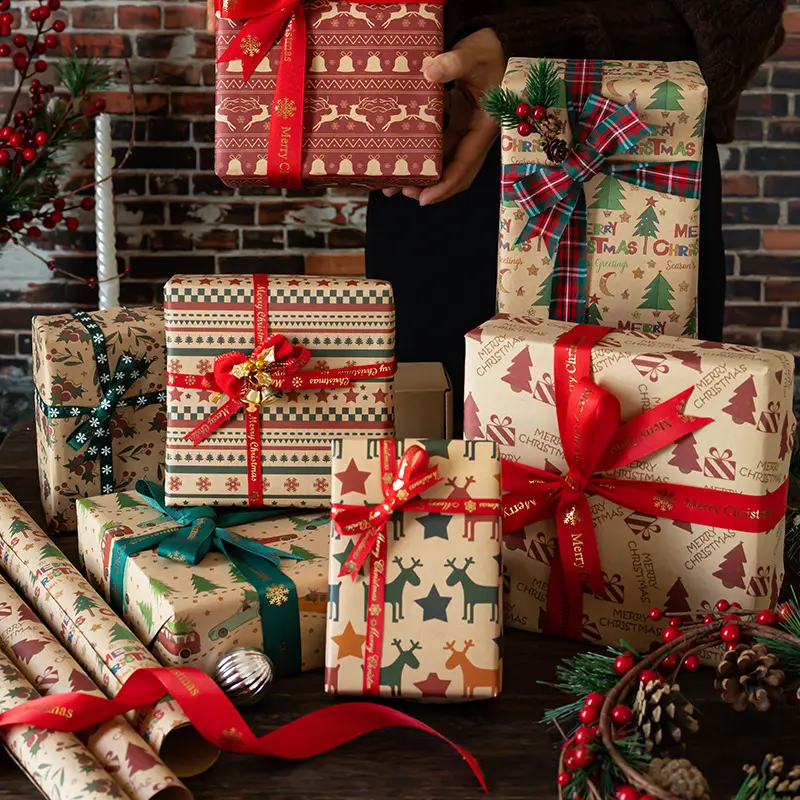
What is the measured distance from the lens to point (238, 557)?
3.41ft

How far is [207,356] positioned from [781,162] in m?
2.06

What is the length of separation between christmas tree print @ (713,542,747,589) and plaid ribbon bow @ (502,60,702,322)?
325 mm

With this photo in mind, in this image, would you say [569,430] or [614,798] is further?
[569,430]

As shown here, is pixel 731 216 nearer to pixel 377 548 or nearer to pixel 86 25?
pixel 86 25

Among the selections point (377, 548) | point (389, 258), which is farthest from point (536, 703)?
point (389, 258)

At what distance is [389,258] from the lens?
171 centimetres

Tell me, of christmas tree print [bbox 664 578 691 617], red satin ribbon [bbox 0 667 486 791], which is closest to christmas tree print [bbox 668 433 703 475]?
christmas tree print [bbox 664 578 691 617]

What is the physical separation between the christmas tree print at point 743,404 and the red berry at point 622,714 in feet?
0.95

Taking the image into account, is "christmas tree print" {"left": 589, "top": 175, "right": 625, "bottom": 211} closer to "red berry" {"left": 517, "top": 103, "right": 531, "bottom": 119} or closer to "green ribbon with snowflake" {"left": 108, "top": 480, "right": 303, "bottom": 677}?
"red berry" {"left": 517, "top": 103, "right": 531, "bottom": 119}

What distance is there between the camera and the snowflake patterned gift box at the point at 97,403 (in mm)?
1221

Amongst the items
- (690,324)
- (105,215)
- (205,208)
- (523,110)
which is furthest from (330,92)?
(205,208)

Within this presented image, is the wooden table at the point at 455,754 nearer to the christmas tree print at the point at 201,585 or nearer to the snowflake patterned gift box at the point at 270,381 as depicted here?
the christmas tree print at the point at 201,585

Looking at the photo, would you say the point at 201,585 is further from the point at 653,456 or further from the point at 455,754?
the point at 653,456

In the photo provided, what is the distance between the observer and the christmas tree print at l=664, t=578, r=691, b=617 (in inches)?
38.4
